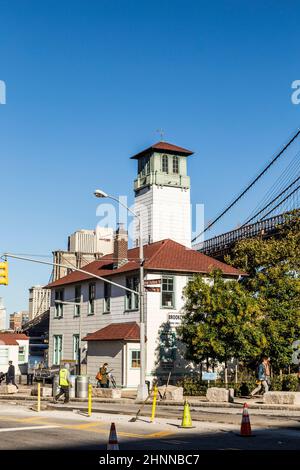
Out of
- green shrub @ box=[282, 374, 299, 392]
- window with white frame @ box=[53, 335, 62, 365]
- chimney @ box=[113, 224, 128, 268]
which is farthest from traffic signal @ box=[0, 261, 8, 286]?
window with white frame @ box=[53, 335, 62, 365]

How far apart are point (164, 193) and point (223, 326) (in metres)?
46.5

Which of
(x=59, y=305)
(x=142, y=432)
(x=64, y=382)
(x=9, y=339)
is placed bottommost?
(x=142, y=432)

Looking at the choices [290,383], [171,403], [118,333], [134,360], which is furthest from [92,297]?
[171,403]

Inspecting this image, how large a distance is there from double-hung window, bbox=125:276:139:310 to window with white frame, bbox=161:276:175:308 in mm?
A: 1548

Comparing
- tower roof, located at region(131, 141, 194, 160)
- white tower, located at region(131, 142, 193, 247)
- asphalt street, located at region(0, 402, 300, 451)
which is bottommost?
asphalt street, located at region(0, 402, 300, 451)

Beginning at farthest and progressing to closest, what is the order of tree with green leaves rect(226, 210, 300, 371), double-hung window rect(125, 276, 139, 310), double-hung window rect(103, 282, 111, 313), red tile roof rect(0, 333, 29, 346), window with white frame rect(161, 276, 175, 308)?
red tile roof rect(0, 333, 29, 346)
double-hung window rect(103, 282, 111, 313)
double-hung window rect(125, 276, 139, 310)
window with white frame rect(161, 276, 175, 308)
tree with green leaves rect(226, 210, 300, 371)

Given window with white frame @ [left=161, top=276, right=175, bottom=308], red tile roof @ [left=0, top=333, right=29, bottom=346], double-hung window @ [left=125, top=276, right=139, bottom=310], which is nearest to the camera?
window with white frame @ [left=161, top=276, right=175, bottom=308]

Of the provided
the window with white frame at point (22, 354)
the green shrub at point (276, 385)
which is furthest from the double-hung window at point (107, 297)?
the window with white frame at point (22, 354)

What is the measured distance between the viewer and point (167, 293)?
4238cm

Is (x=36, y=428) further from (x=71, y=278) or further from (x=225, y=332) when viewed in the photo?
(x=71, y=278)

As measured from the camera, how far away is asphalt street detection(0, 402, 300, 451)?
1499cm

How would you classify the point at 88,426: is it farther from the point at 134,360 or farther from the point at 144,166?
the point at 144,166

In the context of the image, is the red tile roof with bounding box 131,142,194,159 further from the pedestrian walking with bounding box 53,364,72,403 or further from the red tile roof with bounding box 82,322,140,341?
the pedestrian walking with bounding box 53,364,72,403
